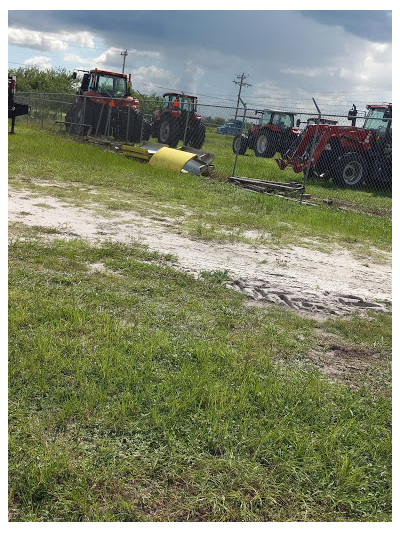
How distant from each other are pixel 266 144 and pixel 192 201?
43.7ft

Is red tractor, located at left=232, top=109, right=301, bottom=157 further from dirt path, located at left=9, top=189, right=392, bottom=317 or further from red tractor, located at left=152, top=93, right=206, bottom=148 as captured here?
dirt path, located at left=9, top=189, right=392, bottom=317

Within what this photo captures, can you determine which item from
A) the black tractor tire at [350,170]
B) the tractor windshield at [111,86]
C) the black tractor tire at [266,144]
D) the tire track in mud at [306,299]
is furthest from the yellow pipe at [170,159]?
the tire track in mud at [306,299]

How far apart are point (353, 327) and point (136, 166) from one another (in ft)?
34.4

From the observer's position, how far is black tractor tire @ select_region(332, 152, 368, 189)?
1634 cm

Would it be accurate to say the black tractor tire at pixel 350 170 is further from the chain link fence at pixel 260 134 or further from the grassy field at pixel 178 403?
the grassy field at pixel 178 403

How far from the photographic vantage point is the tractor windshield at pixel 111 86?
74.2 feet

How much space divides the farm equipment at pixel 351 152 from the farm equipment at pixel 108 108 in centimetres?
804

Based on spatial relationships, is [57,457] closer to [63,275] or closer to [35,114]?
[63,275]

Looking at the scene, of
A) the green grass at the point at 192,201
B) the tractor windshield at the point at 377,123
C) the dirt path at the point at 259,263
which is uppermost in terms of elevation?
the tractor windshield at the point at 377,123

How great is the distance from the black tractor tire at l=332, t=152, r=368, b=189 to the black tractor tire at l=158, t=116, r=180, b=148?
7690mm

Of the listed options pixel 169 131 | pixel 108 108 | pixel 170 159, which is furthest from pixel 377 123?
pixel 108 108

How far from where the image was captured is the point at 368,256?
7891 mm

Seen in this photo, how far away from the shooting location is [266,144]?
901 inches

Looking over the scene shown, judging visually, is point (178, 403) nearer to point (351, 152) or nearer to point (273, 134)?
point (351, 152)
